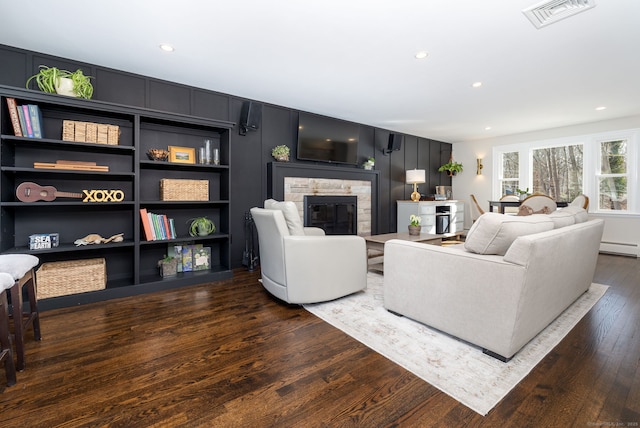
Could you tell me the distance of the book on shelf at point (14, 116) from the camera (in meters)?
2.51

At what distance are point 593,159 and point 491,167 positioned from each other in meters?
1.73

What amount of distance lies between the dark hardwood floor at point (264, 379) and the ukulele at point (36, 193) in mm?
1075

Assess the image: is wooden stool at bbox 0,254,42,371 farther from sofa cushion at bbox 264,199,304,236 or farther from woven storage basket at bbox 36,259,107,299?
sofa cushion at bbox 264,199,304,236

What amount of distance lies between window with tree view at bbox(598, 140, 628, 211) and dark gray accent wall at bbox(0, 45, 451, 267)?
3.46 m

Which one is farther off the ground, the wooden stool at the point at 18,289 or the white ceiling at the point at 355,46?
the white ceiling at the point at 355,46

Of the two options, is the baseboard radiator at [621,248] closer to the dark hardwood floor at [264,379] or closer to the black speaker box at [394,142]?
the dark hardwood floor at [264,379]

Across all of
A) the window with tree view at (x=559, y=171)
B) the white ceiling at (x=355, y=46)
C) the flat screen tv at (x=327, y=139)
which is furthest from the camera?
the window with tree view at (x=559, y=171)

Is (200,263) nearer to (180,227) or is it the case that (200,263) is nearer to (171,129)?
(180,227)

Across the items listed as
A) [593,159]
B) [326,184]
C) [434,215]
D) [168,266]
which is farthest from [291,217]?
[593,159]

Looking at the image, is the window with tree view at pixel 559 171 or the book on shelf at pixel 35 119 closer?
the book on shelf at pixel 35 119

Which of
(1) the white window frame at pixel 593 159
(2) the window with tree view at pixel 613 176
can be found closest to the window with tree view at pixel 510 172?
(1) the white window frame at pixel 593 159

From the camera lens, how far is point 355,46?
2699 millimetres

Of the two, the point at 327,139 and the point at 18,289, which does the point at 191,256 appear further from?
the point at 327,139

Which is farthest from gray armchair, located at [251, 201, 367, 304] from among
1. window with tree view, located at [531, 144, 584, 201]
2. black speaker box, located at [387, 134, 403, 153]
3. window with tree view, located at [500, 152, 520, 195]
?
window with tree view, located at [531, 144, 584, 201]
